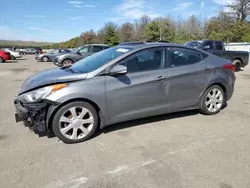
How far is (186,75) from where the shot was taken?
4504 mm

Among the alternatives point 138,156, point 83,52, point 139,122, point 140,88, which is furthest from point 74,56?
point 138,156

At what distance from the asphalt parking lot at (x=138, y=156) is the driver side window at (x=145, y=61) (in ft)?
3.65

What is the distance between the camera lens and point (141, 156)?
10.8 feet

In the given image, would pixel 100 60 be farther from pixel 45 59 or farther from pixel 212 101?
pixel 45 59

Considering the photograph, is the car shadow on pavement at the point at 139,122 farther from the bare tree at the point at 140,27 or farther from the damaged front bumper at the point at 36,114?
the bare tree at the point at 140,27

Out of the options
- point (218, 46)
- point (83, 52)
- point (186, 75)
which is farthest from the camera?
point (83, 52)

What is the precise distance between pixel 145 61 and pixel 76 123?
1.64 metres

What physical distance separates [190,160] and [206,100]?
2087mm

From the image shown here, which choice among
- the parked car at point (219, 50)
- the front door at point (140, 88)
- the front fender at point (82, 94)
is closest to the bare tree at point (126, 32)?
the parked car at point (219, 50)

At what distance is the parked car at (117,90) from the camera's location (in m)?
3.57

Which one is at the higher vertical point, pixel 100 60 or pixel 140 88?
pixel 100 60

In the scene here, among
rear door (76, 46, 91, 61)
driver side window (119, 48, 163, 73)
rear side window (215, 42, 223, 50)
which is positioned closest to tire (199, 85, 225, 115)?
driver side window (119, 48, 163, 73)

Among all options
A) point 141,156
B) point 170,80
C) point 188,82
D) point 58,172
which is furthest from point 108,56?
point 58,172

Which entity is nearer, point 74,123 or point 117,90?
point 74,123
